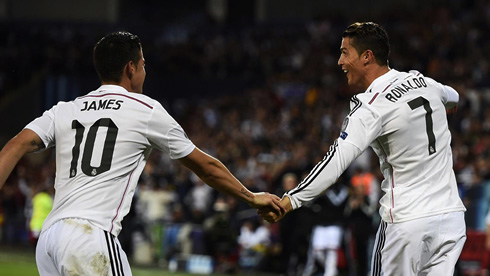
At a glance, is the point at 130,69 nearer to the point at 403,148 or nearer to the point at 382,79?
the point at 382,79

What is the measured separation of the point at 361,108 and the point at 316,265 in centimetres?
930

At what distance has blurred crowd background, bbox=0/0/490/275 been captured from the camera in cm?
1509

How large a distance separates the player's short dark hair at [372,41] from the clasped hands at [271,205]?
1148mm

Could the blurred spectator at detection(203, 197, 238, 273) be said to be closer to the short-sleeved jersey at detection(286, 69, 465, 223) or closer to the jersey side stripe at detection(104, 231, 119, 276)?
the short-sleeved jersey at detection(286, 69, 465, 223)

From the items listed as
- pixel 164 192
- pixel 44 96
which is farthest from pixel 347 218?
pixel 44 96

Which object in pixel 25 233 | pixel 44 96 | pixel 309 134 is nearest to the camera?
pixel 309 134

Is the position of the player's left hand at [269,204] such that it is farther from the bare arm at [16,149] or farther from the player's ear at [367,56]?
the bare arm at [16,149]

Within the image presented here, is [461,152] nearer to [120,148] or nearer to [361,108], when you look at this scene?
[361,108]

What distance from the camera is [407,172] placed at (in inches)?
222

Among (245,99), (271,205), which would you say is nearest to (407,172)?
(271,205)

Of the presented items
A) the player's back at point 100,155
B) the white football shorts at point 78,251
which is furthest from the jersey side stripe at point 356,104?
the white football shorts at point 78,251

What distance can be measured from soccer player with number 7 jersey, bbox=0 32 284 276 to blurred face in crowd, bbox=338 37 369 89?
4.50 feet

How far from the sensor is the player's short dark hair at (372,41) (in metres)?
5.92

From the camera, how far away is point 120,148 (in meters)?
5.02
